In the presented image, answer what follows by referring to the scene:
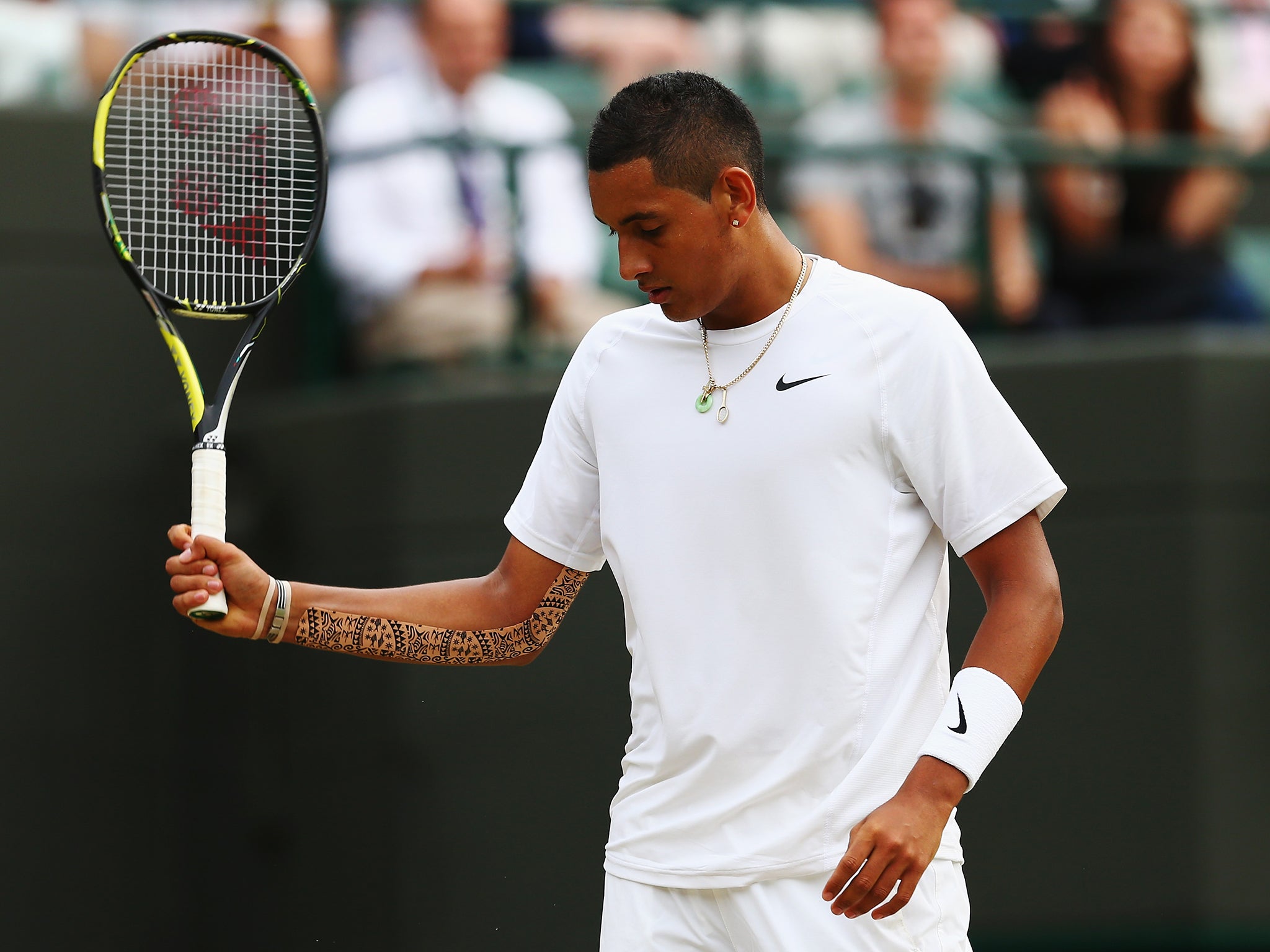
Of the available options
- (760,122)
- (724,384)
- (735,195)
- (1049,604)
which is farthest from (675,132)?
(760,122)

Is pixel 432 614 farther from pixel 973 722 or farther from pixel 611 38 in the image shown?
pixel 611 38

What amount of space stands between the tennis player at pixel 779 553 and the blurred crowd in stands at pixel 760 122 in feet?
8.48

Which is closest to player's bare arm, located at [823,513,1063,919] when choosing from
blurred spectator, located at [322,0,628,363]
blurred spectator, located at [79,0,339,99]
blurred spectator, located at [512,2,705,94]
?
blurred spectator, located at [322,0,628,363]

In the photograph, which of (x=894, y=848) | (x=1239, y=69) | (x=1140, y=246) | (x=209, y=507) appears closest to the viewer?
(x=894, y=848)

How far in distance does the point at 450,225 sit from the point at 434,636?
2.46 m

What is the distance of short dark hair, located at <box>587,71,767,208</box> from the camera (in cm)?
252

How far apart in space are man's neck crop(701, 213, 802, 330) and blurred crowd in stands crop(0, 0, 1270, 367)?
8.44 ft

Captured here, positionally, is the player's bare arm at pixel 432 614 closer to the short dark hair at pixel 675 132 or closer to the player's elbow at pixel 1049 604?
the short dark hair at pixel 675 132

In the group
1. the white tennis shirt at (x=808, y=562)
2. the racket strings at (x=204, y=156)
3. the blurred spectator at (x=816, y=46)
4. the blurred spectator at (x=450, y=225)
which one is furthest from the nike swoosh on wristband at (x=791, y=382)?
the blurred spectator at (x=816, y=46)

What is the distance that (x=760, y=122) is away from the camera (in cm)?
612

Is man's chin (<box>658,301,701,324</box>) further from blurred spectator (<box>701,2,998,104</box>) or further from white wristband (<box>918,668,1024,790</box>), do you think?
blurred spectator (<box>701,2,998,104</box>)

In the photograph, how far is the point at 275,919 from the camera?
5.20 m

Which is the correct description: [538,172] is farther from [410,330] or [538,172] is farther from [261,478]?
[261,478]

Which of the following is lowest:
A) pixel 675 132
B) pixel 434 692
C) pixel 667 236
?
pixel 434 692
